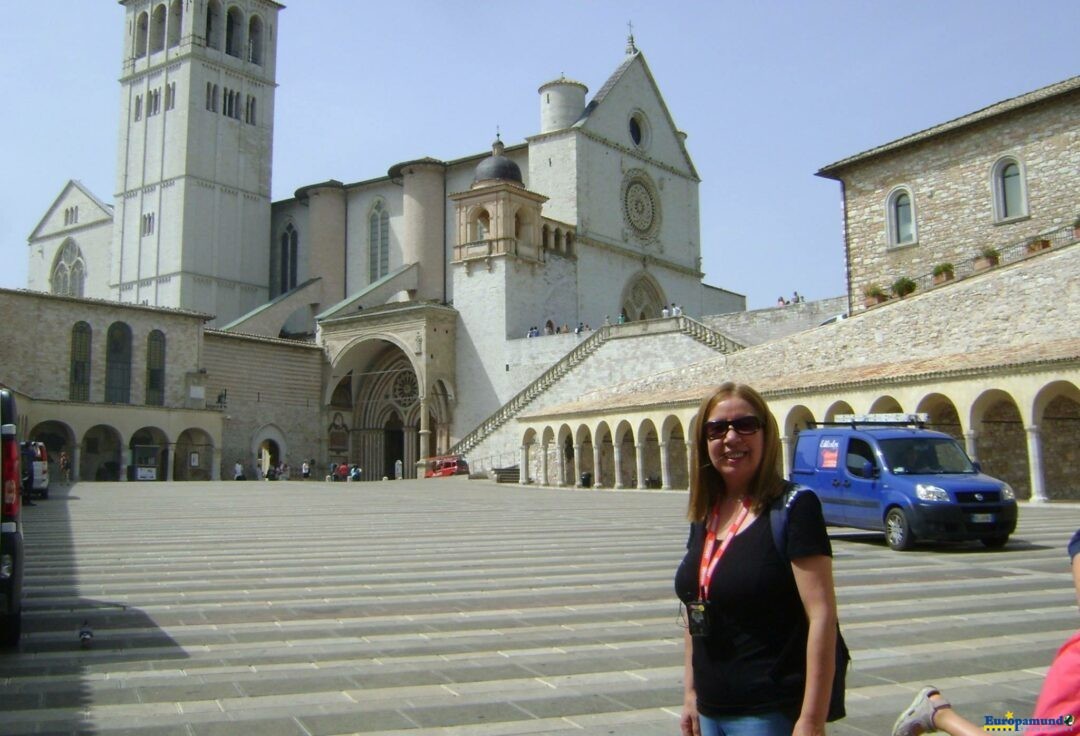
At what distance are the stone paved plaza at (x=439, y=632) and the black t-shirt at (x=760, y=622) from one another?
222cm

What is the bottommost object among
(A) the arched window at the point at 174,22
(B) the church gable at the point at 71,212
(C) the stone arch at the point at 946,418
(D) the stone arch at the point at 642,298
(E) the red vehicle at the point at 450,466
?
(E) the red vehicle at the point at 450,466

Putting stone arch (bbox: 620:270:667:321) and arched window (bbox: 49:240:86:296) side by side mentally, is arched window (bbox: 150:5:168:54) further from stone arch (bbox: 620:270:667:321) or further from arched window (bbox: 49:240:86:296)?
stone arch (bbox: 620:270:667:321)

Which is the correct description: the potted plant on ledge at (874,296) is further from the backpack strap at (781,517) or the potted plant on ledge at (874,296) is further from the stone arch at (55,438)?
the stone arch at (55,438)

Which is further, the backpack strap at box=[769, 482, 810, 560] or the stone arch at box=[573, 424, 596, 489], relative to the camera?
the stone arch at box=[573, 424, 596, 489]

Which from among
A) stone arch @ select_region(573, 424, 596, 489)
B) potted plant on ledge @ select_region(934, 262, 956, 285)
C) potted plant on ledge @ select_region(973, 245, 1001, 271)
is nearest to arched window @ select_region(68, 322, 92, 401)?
stone arch @ select_region(573, 424, 596, 489)

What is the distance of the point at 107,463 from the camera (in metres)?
44.0

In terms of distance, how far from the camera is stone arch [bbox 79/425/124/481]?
142 ft

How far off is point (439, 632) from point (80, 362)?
40215 mm

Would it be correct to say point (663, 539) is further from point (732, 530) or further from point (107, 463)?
point (107, 463)

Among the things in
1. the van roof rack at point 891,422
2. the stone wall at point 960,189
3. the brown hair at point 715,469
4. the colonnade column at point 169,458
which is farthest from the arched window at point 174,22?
the brown hair at point 715,469

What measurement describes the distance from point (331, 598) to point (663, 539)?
670 cm

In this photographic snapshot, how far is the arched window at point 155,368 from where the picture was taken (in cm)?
4509

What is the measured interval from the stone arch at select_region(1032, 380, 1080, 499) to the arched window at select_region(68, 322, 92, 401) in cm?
3608

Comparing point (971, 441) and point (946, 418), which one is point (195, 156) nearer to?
point (946, 418)
